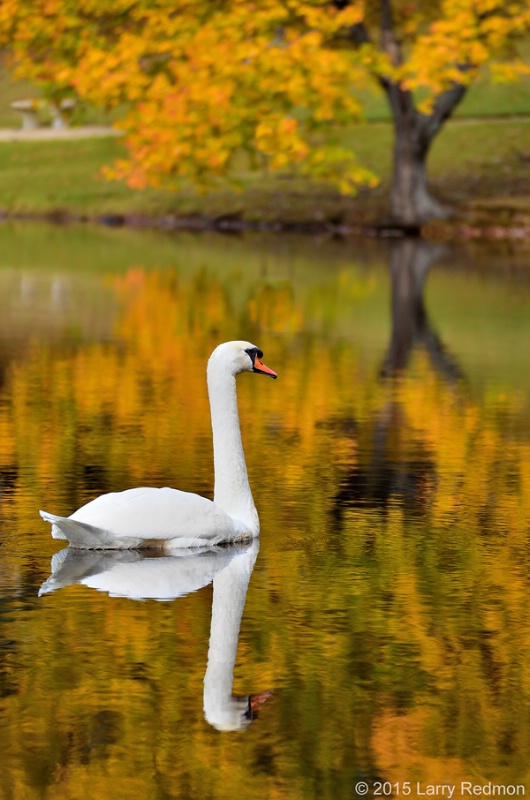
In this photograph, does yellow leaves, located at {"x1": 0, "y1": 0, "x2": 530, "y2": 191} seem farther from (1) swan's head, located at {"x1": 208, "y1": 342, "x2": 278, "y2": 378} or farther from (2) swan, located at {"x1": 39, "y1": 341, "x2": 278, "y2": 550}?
(2) swan, located at {"x1": 39, "y1": 341, "x2": 278, "y2": 550}

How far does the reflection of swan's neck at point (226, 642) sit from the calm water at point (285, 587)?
0.02 meters

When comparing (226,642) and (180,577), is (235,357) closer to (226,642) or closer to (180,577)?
(180,577)

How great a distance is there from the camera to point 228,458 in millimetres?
9758

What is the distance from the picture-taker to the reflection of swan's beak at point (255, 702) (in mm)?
6668

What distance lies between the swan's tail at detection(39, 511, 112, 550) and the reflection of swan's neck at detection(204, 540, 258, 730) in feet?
1.95

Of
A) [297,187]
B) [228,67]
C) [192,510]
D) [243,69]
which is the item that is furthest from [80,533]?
[297,187]

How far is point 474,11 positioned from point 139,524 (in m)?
29.5

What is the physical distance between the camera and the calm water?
6273 millimetres

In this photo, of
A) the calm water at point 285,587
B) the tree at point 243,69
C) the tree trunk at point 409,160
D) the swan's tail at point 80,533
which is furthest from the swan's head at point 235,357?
the tree trunk at point 409,160

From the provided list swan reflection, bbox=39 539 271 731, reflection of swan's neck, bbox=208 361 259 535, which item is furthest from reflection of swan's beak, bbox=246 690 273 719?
reflection of swan's neck, bbox=208 361 259 535

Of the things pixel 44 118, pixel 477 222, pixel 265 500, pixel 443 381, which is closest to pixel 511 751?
pixel 265 500

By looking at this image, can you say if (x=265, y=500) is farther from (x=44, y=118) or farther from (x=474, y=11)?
(x=44, y=118)

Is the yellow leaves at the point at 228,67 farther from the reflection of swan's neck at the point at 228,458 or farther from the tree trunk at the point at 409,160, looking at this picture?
the reflection of swan's neck at the point at 228,458

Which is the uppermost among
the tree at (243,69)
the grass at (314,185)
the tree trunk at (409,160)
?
the tree at (243,69)
